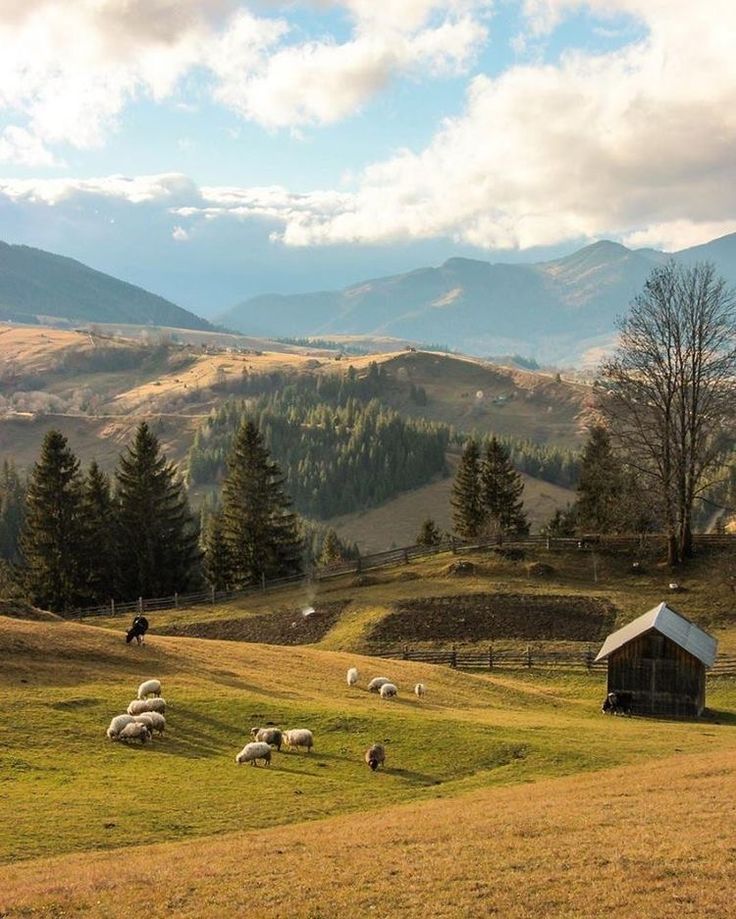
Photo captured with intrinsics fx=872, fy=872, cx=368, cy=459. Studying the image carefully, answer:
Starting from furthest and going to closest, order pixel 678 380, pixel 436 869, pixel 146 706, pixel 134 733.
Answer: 1. pixel 678 380
2. pixel 146 706
3. pixel 134 733
4. pixel 436 869

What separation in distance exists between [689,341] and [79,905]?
2270 inches

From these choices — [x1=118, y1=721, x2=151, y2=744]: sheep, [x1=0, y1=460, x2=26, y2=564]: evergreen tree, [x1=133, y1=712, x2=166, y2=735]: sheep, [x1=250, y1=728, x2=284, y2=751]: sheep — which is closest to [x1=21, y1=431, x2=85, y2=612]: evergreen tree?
[x1=133, y1=712, x2=166, y2=735]: sheep

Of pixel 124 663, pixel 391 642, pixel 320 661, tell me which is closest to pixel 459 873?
pixel 124 663

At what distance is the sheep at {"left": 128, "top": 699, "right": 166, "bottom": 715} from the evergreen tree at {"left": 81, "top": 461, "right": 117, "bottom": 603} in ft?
161

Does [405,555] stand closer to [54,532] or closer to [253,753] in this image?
[54,532]

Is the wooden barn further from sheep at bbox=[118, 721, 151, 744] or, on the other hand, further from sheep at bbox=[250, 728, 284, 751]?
sheep at bbox=[118, 721, 151, 744]

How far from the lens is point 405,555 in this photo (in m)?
75.6

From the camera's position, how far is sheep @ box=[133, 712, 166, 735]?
30.3m

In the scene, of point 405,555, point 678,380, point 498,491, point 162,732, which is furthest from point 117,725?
point 498,491

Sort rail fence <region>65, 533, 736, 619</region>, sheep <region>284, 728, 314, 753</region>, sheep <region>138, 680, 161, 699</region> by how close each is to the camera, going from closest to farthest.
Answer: sheep <region>284, 728, 314, 753</region> < sheep <region>138, 680, 161, 699</region> < rail fence <region>65, 533, 736, 619</region>

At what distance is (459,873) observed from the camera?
17.7 m

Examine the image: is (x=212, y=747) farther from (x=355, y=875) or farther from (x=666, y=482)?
(x=666, y=482)

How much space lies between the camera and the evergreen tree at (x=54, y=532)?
76.8 meters

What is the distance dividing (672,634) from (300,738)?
920 inches
